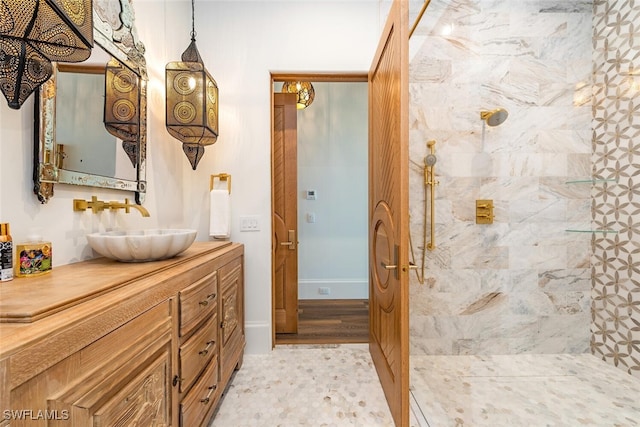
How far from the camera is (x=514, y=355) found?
2.03m

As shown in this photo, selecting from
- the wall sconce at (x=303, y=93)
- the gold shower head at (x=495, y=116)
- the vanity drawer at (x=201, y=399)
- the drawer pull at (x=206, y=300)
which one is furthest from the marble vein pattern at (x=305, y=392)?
the wall sconce at (x=303, y=93)

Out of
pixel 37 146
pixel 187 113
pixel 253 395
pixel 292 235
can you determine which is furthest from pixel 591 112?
pixel 37 146

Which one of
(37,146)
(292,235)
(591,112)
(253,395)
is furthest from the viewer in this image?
(292,235)

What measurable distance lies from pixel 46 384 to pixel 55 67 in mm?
1172

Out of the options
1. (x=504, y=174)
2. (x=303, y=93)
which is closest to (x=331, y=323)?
(x=504, y=174)

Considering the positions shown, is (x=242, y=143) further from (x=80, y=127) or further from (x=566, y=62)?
(x=566, y=62)

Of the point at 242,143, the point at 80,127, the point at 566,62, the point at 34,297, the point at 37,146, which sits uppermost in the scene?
the point at 566,62

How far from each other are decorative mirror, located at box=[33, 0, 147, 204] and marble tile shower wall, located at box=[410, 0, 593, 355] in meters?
1.79

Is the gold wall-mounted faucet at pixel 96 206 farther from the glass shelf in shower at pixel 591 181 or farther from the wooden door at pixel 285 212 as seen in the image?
the glass shelf in shower at pixel 591 181

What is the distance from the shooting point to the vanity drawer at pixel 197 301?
3.57ft

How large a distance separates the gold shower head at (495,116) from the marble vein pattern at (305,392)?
1940 millimetres

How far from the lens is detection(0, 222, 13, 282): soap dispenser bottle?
0.82 metres

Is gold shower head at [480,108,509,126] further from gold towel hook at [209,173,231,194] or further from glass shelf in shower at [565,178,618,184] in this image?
gold towel hook at [209,173,231,194]

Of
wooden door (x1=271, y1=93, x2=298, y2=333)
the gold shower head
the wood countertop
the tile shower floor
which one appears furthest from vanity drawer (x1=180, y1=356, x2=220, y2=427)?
the gold shower head
